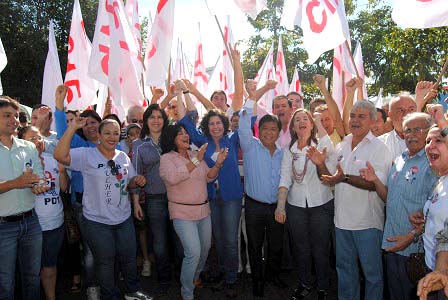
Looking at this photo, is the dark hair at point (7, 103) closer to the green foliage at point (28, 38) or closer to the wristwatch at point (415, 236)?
the wristwatch at point (415, 236)

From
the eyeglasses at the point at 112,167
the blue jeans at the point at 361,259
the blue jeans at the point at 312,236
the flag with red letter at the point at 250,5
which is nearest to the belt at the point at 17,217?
the eyeglasses at the point at 112,167

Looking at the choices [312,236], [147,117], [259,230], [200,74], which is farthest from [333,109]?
[200,74]

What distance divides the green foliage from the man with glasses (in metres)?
17.7

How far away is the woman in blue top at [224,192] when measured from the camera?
453 centimetres

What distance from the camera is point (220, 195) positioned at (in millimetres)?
4535

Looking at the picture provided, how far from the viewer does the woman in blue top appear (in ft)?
14.9

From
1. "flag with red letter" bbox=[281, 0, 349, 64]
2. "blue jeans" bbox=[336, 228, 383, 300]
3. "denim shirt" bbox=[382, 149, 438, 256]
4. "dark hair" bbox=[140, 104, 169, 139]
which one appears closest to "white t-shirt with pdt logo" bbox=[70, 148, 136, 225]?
"dark hair" bbox=[140, 104, 169, 139]

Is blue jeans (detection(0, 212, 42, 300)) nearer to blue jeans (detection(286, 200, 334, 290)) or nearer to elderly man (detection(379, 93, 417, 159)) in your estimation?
blue jeans (detection(286, 200, 334, 290))

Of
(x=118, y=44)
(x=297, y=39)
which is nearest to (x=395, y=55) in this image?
(x=118, y=44)

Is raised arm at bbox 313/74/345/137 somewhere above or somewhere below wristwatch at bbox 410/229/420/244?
above

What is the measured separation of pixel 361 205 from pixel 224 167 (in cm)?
153

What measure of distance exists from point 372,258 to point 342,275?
15.1 inches

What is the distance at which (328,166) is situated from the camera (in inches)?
160

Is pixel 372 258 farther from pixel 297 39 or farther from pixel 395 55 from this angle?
pixel 297 39
